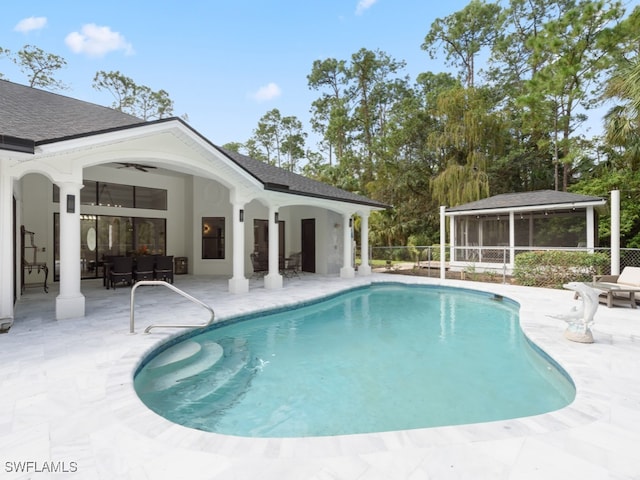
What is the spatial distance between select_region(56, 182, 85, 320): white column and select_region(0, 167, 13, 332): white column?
2.50 feet

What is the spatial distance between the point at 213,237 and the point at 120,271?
4557 millimetres

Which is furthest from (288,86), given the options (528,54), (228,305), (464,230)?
(228,305)

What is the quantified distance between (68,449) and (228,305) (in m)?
5.90

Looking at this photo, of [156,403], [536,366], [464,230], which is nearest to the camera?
[156,403]

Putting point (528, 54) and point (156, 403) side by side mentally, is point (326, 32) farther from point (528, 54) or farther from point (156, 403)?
point (156, 403)

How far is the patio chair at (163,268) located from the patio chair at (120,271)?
0.78 metres

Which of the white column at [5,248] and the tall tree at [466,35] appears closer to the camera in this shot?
the white column at [5,248]

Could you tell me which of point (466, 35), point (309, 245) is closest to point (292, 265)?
point (309, 245)

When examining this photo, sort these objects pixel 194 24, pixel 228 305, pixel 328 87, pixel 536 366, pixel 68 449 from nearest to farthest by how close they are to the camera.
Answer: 1. pixel 68 449
2. pixel 536 366
3. pixel 228 305
4. pixel 194 24
5. pixel 328 87

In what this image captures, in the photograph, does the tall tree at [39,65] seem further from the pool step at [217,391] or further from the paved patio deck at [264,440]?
the pool step at [217,391]

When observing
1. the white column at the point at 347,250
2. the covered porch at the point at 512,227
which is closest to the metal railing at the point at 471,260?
the covered porch at the point at 512,227

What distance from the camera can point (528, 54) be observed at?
25.7 m

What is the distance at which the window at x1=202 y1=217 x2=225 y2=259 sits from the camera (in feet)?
49.2

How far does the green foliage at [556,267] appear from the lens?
38.3 ft
